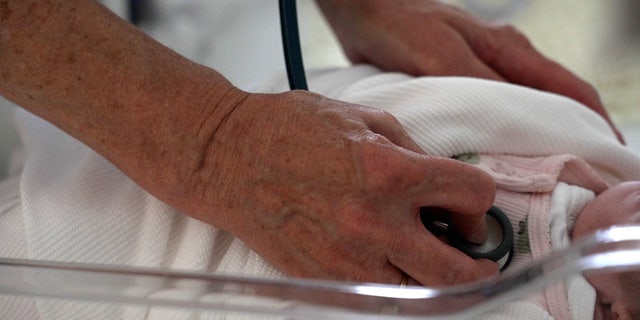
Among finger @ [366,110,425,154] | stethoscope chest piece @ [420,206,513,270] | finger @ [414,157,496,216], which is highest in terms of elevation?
finger @ [366,110,425,154]

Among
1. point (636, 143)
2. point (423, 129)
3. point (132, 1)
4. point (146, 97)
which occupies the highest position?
point (132, 1)

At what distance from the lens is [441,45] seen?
891mm

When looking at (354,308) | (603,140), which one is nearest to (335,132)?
(354,308)

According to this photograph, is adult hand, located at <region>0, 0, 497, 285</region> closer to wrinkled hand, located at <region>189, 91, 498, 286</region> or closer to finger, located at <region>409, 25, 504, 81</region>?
wrinkled hand, located at <region>189, 91, 498, 286</region>

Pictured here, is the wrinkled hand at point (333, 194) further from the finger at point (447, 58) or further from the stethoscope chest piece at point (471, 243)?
the finger at point (447, 58)

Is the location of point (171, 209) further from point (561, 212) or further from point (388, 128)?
point (561, 212)

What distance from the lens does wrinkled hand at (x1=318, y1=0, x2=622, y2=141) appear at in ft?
2.92

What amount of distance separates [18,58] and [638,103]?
977mm

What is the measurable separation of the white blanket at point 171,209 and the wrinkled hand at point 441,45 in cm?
6

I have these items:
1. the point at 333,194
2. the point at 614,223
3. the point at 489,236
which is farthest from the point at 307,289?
the point at 614,223

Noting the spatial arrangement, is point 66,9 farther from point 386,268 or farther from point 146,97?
point 386,268

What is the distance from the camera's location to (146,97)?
59 centimetres

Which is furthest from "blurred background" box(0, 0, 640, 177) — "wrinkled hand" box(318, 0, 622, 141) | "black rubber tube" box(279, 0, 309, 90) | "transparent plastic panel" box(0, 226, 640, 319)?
"transparent plastic panel" box(0, 226, 640, 319)

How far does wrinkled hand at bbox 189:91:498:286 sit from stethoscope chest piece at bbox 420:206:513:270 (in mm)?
12
